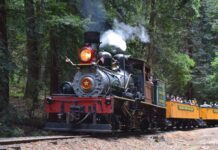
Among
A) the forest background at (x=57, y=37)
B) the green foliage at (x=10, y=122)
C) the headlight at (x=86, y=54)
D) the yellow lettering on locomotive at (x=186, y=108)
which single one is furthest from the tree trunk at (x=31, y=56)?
the yellow lettering on locomotive at (x=186, y=108)

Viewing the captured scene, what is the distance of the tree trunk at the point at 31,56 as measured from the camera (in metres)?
13.6

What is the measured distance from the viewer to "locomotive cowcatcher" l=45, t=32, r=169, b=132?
13297 mm

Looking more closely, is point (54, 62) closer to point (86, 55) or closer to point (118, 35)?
point (118, 35)

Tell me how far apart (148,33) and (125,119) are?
462 inches

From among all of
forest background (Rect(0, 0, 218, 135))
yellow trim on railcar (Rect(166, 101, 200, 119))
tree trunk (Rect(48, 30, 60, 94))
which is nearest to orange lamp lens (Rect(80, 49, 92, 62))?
forest background (Rect(0, 0, 218, 135))

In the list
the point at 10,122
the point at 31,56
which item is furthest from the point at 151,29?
the point at 10,122

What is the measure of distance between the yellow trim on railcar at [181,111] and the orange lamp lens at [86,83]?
26.8ft

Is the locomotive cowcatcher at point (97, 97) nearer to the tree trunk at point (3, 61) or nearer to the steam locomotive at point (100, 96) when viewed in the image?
the steam locomotive at point (100, 96)

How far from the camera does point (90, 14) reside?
1583 cm

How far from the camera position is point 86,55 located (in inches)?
531

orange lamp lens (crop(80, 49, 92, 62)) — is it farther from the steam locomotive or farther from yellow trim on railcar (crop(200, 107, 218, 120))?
yellow trim on railcar (crop(200, 107, 218, 120))

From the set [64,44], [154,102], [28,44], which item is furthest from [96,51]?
[154,102]

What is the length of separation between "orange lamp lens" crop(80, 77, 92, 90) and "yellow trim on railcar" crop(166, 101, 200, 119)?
8.18 m

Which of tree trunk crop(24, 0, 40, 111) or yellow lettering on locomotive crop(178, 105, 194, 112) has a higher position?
tree trunk crop(24, 0, 40, 111)
